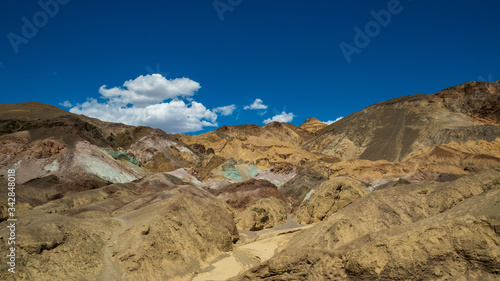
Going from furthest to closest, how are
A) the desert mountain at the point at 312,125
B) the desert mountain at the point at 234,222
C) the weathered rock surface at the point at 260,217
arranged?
1. the desert mountain at the point at 312,125
2. the weathered rock surface at the point at 260,217
3. the desert mountain at the point at 234,222

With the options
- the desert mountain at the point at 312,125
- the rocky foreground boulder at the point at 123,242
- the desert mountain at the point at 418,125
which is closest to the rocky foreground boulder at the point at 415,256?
the rocky foreground boulder at the point at 123,242

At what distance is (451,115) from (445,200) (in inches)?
2609

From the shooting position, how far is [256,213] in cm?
2194

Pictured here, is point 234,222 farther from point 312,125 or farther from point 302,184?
point 312,125

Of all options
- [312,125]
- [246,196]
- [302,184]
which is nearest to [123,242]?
[246,196]

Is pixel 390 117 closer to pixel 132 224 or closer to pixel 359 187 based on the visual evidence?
pixel 359 187

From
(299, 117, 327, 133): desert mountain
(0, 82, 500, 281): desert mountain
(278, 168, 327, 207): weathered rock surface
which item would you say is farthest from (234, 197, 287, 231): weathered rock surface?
(299, 117, 327, 133): desert mountain

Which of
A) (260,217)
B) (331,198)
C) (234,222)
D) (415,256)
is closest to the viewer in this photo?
(415,256)

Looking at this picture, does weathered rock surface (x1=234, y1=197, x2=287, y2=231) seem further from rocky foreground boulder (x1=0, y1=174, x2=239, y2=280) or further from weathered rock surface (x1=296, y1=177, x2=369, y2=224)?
rocky foreground boulder (x1=0, y1=174, x2=239, y2=280)

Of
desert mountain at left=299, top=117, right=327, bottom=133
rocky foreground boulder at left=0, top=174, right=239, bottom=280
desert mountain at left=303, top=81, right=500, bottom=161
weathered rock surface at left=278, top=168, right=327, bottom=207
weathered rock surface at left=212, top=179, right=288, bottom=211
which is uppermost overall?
desert mountain at left=299, top=117, right=327, bottom=133

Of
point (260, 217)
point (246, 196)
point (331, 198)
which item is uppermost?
point (246, 196)

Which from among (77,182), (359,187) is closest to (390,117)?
(359,187)

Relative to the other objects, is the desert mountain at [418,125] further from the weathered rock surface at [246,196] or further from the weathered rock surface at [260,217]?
the weathered rock surface at [260,217]

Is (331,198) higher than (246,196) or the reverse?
the reverse
